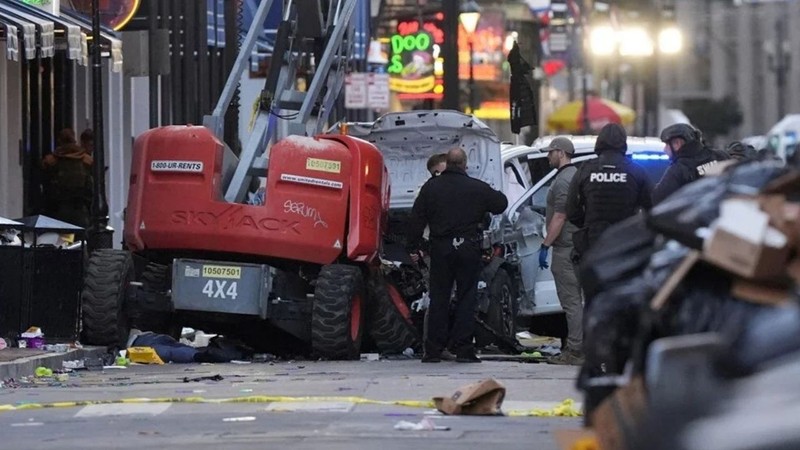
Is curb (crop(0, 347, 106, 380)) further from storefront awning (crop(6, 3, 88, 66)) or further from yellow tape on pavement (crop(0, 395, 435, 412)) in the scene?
storefront awning (crop(6, 3, 88, 66))

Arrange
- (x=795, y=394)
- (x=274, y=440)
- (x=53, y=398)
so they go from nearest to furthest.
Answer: (x=795, y=394) → (x=274, y=440) → (x=53, y=398)

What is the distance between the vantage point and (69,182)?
82.6ft

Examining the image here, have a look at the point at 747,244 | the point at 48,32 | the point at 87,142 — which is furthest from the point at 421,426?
the point at 87,142

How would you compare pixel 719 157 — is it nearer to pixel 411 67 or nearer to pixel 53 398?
pixel 53 398

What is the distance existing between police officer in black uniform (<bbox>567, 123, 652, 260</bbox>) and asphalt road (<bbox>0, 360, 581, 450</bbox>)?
1139 mm

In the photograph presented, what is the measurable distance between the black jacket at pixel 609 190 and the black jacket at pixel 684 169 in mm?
171

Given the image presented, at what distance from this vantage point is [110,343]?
17.5 meters

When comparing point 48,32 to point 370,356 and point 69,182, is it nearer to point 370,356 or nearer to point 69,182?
point 69,182

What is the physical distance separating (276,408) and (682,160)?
16.5 feet

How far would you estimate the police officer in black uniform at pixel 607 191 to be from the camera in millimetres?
16453

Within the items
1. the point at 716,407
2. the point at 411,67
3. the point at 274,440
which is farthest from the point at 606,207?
the point at 411,67

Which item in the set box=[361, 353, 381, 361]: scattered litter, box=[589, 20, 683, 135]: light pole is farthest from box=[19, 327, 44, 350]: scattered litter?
box=[589, 20, 683, 135]: light pole

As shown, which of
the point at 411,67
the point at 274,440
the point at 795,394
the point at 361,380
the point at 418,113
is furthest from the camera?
the point at 411,67

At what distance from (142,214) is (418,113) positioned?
3438 millimetres
